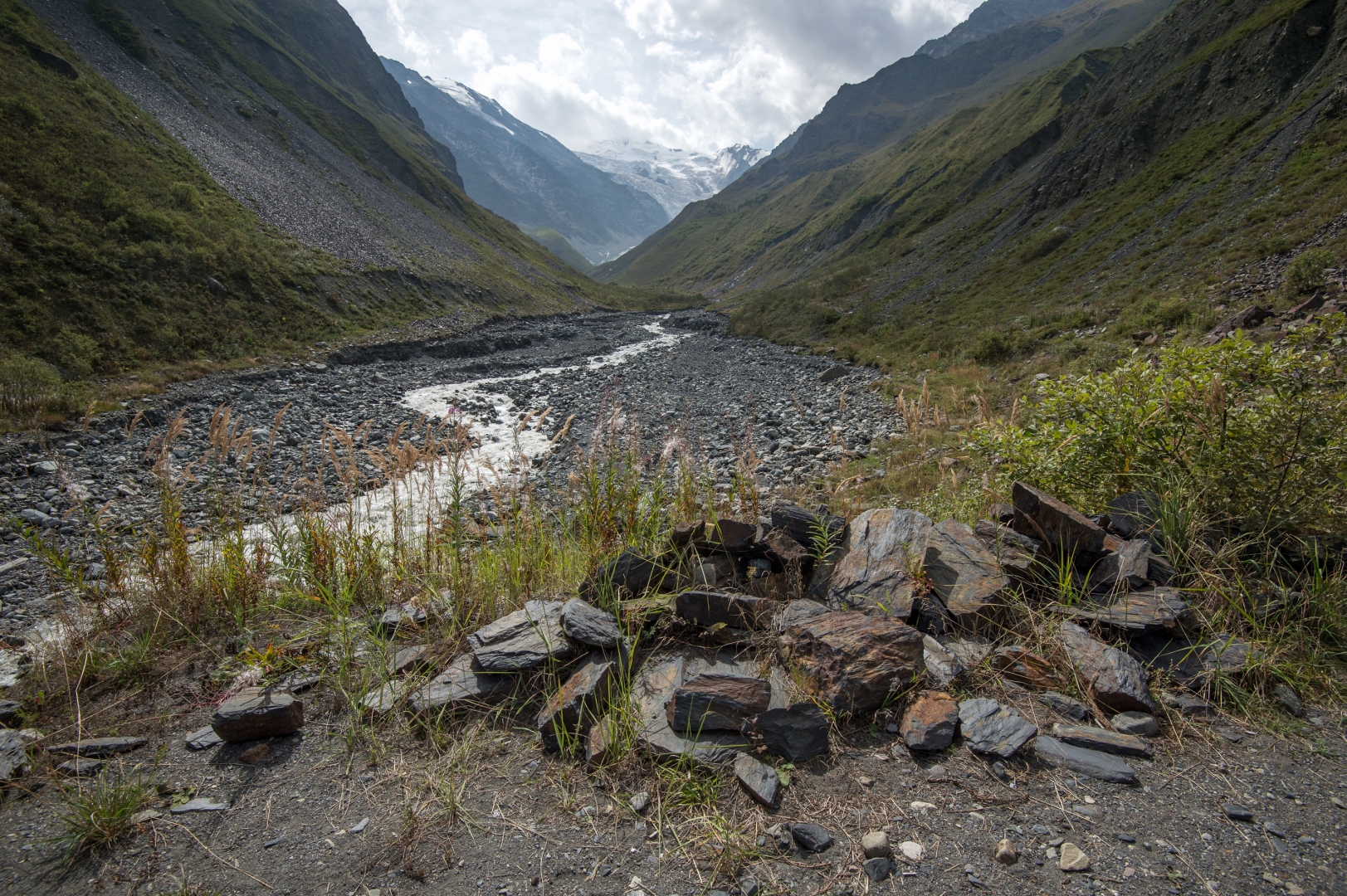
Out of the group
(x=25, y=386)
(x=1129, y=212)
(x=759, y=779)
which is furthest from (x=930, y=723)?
(x=1129, y=212)

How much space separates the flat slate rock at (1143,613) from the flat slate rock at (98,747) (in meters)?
6.19

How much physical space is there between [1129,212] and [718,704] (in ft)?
137

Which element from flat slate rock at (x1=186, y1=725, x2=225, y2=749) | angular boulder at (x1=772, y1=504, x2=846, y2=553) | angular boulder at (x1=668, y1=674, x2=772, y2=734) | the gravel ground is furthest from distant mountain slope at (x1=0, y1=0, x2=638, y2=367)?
angular boulder at (x1=668, y1=674, x2=772, y2=734)

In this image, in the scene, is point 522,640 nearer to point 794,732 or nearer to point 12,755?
point 794,732

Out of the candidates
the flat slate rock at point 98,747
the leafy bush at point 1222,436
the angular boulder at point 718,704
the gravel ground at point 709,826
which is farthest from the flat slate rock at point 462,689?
the leafy bush at point 1222,436

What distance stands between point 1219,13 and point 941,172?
45.5 m

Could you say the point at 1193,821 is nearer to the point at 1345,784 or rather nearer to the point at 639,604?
the point at 1345,784

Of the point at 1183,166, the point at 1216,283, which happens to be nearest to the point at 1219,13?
the point at 1183,166

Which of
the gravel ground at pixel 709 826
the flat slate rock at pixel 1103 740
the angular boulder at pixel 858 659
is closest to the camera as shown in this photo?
the gravel ground at pixel 709 826

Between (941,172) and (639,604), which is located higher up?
(941,172)

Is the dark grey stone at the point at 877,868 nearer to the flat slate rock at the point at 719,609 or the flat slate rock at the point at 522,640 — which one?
the flat slate rock at the point at 719,609

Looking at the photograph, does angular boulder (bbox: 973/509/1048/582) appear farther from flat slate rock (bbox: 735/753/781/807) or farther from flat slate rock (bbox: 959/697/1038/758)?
flat slate rock (bbox: 735/753/781/807)

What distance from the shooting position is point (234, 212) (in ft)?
106

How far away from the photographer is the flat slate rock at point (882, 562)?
13.0 feet
